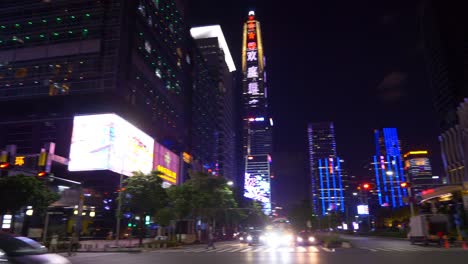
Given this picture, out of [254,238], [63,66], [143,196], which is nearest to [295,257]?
[254,238]

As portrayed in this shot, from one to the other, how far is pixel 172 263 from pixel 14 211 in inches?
1134

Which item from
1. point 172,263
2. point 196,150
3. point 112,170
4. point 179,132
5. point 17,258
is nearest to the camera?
point 17,258

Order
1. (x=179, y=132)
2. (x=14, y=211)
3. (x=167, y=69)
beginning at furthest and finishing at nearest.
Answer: (x=179, y=132)
(x=167, y=69)
(x=14, y=211)

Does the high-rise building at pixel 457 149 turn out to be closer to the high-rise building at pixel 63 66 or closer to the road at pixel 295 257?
the road at pixel 295 257

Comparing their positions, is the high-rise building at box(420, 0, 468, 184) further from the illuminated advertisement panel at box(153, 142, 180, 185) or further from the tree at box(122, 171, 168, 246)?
the tree at box(122, 171, 168, 246)

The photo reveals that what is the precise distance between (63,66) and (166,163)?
3380 centimetres

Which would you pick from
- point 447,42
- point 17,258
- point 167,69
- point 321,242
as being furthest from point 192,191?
point 447,42

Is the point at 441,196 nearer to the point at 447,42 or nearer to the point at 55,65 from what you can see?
the point at 55,65

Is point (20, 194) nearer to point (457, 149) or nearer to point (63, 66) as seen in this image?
point (63, 66)

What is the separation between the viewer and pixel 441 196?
206 ft

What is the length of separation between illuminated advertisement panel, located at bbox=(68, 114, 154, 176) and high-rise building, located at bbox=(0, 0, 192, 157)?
2.82 metres

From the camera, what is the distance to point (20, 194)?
38.7 metres

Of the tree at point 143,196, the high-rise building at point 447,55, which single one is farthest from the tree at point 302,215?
the high-rise building at point 447,55

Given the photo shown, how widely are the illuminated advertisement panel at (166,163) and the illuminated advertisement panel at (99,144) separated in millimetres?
15616
